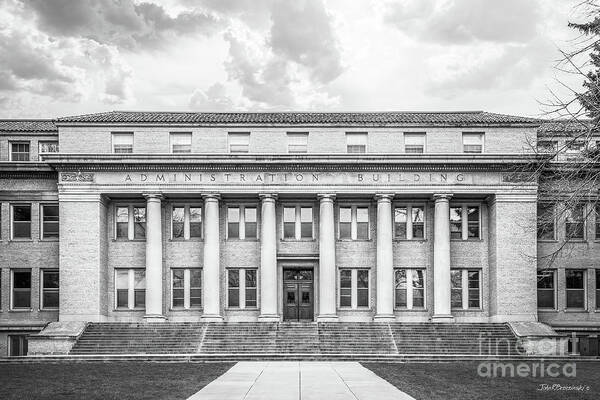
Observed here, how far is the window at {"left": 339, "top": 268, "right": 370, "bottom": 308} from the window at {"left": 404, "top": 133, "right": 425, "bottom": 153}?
7.84 meters

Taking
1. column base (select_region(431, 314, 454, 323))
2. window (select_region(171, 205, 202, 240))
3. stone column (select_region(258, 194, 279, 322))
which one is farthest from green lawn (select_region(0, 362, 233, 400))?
column base (select_region(431, 314, 454, 323))

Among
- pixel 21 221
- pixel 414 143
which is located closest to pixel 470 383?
pixel 414 143

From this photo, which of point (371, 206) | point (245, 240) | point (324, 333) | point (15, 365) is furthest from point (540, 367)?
point (15, 365)

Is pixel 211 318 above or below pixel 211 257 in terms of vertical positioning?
below

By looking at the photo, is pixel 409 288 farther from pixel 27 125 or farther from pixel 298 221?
pixel 27 125

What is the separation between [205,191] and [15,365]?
14.8 m

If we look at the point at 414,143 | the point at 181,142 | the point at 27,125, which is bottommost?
the point at 414,143

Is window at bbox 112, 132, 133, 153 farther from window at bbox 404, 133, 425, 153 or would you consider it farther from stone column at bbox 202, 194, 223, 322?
window at bbox 404, 133, 425, 153

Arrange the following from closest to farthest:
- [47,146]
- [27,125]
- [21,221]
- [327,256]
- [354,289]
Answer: [327,256] → [354,289] → [21,221] → [47,146] → [27,125]

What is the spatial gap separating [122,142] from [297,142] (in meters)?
10.6

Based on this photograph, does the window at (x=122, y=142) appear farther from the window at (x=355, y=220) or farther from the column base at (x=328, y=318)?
the column base at (x=328, y=318)

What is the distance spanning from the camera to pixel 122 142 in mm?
47438

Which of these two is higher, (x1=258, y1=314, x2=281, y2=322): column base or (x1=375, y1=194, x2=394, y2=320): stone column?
(x1=375, y1=194, x2=394, y2=320): stone column

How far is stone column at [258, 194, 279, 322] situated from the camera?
4562cm
